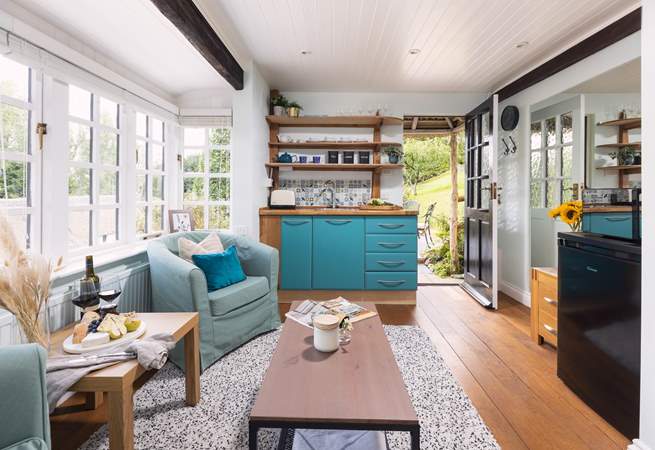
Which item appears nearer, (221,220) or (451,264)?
(221,220)

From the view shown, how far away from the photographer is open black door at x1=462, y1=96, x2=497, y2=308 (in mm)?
3510

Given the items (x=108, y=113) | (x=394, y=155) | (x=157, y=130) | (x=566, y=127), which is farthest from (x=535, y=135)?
(x=108, y=113)

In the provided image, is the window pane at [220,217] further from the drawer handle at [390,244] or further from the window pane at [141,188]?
the drawer handle at [390,244]

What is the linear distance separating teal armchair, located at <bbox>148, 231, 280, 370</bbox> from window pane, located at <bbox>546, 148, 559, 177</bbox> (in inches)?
111

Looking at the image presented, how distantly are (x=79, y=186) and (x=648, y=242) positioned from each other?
3336 millimetres

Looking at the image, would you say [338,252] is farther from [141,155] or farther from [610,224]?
[610,224]

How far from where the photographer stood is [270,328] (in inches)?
110

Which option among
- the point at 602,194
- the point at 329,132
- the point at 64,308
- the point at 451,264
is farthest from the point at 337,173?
the point at 64,308

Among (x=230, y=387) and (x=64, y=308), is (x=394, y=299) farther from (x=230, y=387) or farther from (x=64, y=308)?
(x=64, y=308)

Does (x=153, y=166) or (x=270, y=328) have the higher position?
(x=153, y=166)

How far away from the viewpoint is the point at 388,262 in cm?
366

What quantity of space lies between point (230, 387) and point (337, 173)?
115 inches

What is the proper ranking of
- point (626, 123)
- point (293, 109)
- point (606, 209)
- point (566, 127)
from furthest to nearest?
point (293, 109)
point (566, 127)
point (626, 123)
point (606, 209)

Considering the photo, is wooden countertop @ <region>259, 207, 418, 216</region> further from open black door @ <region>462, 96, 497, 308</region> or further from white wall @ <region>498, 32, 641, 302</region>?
white wall @ <region>498, 32, 641, 302</region>
